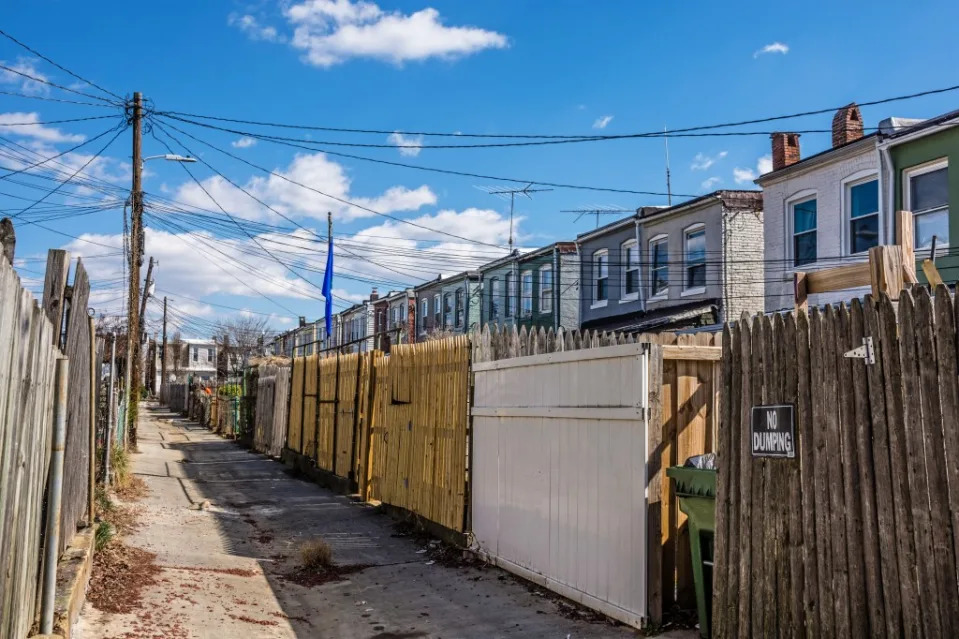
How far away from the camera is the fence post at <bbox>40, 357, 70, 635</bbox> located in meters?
4.98

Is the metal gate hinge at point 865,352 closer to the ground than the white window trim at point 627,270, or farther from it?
closer to the ground

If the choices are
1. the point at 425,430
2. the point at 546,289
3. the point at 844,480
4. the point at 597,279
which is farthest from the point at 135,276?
the point at 844,480

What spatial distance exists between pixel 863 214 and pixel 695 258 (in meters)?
6.05

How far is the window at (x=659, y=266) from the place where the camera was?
27.1m

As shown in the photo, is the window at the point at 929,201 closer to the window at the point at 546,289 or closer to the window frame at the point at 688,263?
the window frame at the point at 688,263

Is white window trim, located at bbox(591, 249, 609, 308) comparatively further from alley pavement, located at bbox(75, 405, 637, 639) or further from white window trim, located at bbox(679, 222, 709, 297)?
alley pavement, located at bbox(75, 405, 637, 639)

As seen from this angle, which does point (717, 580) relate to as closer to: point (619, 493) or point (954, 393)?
point (619, 493)

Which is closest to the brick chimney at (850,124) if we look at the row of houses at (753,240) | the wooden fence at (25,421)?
the row of houses at (753,240)

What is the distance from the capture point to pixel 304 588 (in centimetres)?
941

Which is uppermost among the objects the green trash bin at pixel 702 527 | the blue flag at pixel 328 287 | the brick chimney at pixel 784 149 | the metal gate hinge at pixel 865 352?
the brick chimney at pixel 784 149

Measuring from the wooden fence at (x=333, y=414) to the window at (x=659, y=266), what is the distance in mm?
11219

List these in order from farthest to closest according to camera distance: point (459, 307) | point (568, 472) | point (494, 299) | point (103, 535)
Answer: point (459, 307) < point (494, 299) < point (103, 535) < point (568, 472)

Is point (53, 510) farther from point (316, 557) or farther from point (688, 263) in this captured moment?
point (688, 263)

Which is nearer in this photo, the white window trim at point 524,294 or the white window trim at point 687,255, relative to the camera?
the white window trim at point 687,255
